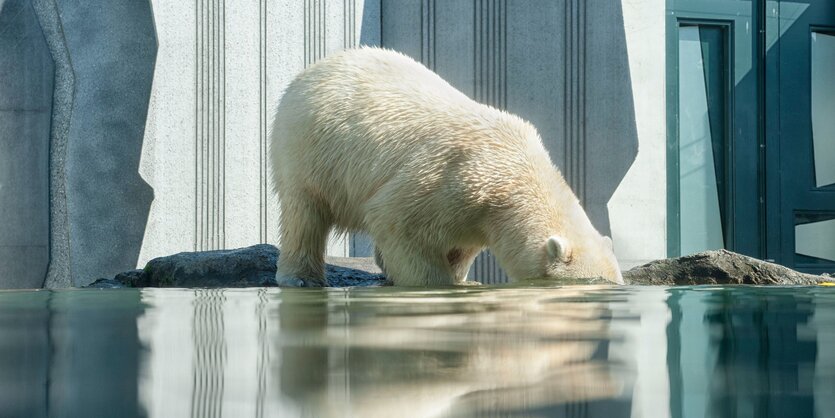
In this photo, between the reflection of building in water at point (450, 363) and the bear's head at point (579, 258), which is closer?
the reflection of building in water at point (450, 363)

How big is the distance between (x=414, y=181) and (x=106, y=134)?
6305 millimetres

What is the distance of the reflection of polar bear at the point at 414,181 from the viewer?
16.8 ft

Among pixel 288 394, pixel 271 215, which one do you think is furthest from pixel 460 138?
pixel 271 215

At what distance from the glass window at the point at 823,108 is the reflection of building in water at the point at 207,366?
11.5 metres

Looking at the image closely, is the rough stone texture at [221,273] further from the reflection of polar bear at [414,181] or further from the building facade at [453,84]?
the building facade at [453,84]

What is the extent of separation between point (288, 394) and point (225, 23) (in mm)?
10289

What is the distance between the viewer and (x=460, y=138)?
5273 millimetres

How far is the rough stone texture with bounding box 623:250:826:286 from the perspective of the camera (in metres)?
6.68

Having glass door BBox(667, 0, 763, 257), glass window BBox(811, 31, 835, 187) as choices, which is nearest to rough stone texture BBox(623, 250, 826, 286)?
glass door BBox(667, 0, 763, 257)

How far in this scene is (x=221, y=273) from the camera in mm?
6605

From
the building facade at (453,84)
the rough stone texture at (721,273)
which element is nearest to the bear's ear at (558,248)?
the rough stone texture at (721,273)

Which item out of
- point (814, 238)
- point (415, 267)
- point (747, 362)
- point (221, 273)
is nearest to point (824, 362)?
point (747, 362)

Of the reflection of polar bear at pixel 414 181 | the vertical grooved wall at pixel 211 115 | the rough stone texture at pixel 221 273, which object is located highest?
the vertical grooved wall at pixel 211 115

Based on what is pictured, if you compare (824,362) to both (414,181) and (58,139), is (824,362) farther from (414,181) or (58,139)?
(58,139)
